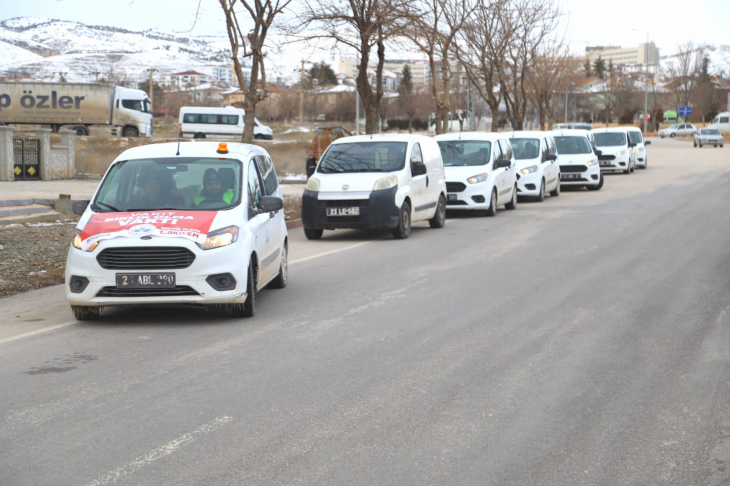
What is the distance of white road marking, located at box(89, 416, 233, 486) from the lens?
4.40 m

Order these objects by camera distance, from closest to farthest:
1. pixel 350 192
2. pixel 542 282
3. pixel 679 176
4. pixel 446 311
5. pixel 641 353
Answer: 1. pixel 641 353
2. pixel 446 311
3. pixel 542 282
4. pixel 350 192
5. pixel 679 176

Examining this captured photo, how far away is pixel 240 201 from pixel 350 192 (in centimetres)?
618

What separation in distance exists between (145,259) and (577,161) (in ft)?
70.4

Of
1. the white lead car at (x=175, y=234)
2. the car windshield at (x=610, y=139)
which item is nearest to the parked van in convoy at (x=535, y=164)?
the car windshield at (x=610, y=139)

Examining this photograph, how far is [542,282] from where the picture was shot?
10570mm

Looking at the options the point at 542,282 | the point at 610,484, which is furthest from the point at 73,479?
the point at 542,282

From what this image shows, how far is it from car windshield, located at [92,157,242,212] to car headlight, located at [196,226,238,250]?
1.62 feet

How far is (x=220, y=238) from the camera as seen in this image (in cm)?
833

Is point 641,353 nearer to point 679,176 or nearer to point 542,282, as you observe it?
point 542,282

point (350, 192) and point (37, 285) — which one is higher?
point (350, 192)

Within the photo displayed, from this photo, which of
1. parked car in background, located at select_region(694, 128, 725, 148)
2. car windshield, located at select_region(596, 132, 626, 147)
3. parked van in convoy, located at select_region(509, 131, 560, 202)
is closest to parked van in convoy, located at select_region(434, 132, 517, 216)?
parked van in convoy, located at select_region(509, 131, 560, 202)

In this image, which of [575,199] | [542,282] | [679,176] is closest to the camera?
[542,282]

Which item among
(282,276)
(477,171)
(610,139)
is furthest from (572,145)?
(282,276)

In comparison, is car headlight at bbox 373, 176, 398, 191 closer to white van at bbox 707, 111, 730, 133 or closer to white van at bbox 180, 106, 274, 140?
white van at bbox 180, 106, 274, 140
